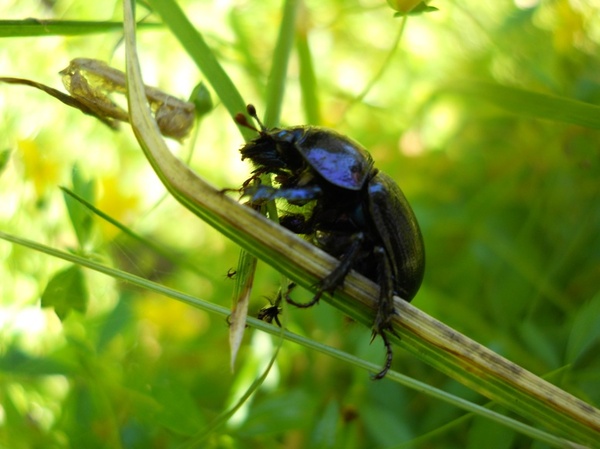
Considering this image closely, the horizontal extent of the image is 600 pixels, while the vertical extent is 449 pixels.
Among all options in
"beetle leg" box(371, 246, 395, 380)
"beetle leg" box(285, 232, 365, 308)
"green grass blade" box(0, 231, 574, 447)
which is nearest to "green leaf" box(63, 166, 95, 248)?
"green grass blade" box(0, 231, 574, 447)

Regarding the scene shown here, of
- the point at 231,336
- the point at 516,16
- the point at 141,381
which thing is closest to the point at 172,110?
the point at 231,336

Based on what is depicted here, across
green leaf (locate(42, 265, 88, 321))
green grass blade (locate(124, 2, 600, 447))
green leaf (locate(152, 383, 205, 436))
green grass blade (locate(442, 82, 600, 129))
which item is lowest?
green leaf (locate(152, 383, 205, 436))

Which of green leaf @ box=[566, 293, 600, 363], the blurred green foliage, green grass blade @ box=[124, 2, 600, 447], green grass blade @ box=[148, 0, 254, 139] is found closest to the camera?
green grass blade @ box=[124, 2, 600, 447]

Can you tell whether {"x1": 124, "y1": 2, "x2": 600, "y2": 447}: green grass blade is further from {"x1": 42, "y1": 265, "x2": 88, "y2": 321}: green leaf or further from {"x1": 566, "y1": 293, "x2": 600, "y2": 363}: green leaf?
{"x1": 42, "y1": 265, "x2": 88, "y2": 321}: green leaf

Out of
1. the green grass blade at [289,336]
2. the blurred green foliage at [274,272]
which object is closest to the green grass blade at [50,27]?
the blurred green foliage at [274,272]

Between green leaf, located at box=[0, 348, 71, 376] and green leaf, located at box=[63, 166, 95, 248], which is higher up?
green leaf, located at box=[63, 166, 95, 248]

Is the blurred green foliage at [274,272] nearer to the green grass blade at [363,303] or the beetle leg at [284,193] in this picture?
the green grass blade at [363,303]

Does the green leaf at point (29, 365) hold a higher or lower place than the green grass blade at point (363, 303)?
lower

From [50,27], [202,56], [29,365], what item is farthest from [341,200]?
[29,365]

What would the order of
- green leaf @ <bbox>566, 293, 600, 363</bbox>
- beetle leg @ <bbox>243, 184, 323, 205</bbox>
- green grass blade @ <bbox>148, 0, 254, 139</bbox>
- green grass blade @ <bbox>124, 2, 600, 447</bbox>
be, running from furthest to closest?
1. green grass blade @ <bbox>148, 0, 254, 139</bbox>
2. green leaf @ <bbox>566, 293, 600, 363</bbox>
3. beetle leg @ <bbox>243, 184, 323, 205</bbox>
4. green grass blade @ <bbox>124, 2, 600, 447</bbox>
